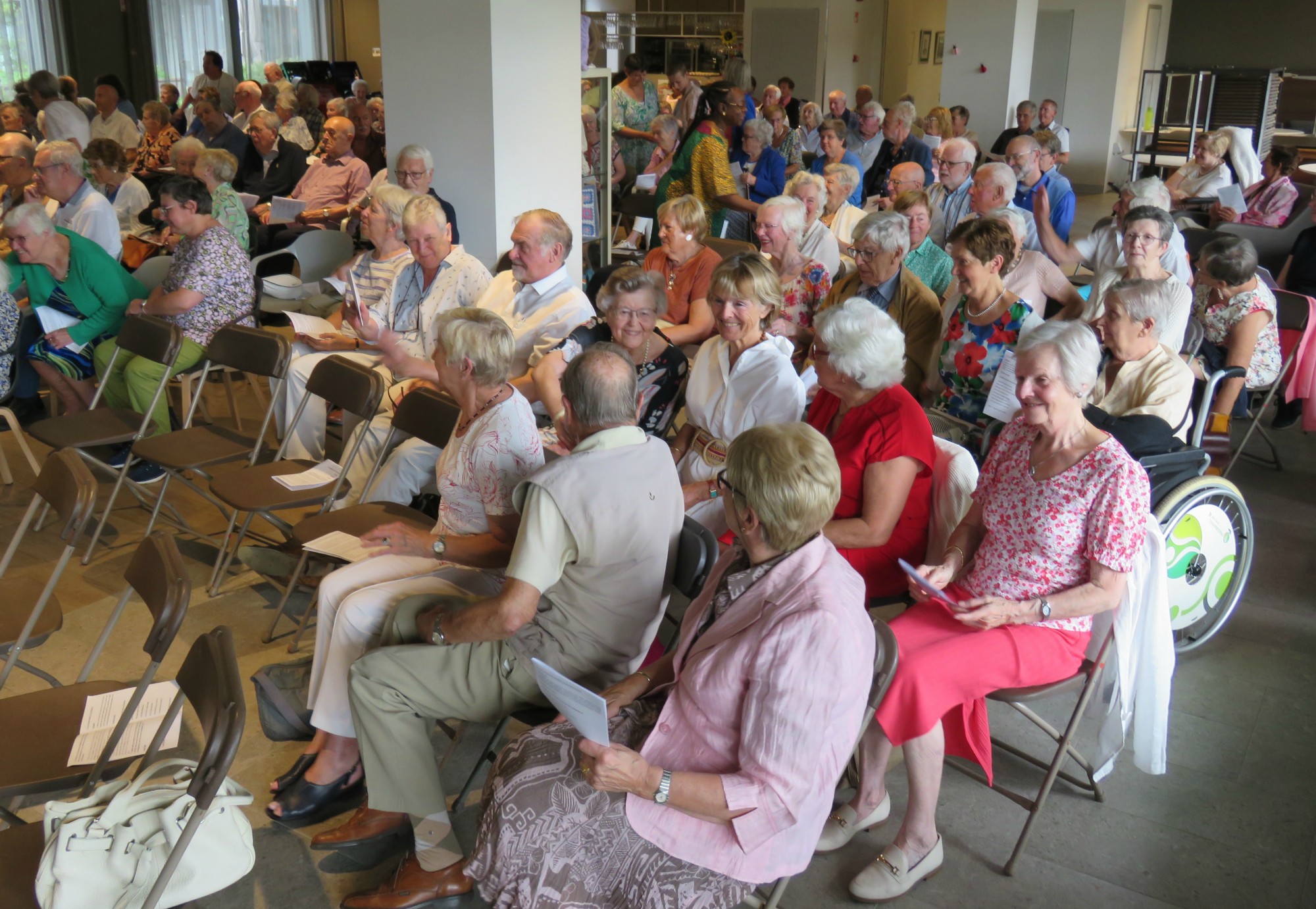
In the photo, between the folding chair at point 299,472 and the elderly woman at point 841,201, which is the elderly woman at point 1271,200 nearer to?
the elderly woman at point 841,201

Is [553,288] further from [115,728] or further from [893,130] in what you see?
[893,130]

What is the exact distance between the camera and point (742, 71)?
957 cm

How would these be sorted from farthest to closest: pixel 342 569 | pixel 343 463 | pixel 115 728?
pixel 343 463
pixel 342 569
pixel 115 728

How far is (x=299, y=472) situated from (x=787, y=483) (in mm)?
2464

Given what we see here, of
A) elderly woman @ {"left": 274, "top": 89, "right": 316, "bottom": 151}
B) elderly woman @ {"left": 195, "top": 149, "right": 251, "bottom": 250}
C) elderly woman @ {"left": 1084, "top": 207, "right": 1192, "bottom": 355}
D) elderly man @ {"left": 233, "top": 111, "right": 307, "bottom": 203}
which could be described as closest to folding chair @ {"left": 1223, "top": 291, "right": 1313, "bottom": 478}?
elderly woman @ {"left": 1084, "top": 207, "right": 1192, "bottom": 355}

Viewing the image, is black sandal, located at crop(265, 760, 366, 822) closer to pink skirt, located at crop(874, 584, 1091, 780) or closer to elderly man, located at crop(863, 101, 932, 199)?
pink skirt, located at crop(874, 584, 1091, 780)

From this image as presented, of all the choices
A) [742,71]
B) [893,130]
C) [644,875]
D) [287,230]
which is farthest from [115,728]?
[742,71]

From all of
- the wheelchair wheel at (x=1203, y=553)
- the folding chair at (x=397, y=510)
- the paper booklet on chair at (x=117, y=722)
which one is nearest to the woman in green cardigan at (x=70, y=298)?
the folding chair at (x=397, y=510)

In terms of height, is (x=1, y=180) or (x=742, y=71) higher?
(x=742, y=71)

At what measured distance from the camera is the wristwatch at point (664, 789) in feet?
6.50

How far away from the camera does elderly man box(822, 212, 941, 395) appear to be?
13.6 feet

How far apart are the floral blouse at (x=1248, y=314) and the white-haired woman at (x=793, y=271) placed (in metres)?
1.74

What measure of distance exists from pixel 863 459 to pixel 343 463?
76.0 inches

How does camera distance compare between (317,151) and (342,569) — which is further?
(317,151)
